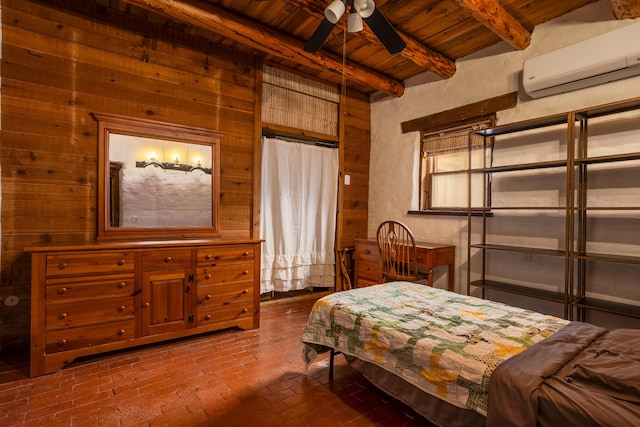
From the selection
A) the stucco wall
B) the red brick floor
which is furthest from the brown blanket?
the stucco wall

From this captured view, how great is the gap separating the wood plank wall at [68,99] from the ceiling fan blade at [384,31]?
1797mm

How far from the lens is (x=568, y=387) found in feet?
3.41

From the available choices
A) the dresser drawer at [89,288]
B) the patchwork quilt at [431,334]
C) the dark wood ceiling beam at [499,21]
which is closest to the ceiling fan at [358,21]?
the dark wood ceiling beam at [499,21]

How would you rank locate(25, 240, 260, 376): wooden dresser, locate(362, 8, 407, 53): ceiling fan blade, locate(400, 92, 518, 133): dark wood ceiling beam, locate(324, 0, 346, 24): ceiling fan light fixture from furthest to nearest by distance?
locate(400, 92, 518, 133): dark wood ceiling beam
locate(25, 240, 260, 376): wooden dresser
locate(362, 8, 407, 53): ceiling fan blade
locate(324, 0, 346, 24): ceiling fan light fixture

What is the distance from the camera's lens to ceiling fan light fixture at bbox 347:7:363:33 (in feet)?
6.82

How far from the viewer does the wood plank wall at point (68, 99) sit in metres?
2.39

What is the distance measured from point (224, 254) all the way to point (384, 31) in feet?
6.86

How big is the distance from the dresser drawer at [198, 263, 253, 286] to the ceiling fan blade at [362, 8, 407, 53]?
82.3 inches

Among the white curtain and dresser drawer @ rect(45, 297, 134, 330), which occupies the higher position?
the white curtain

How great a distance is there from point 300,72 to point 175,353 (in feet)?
10.3

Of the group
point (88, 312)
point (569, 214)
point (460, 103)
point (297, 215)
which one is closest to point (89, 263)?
point (88, 312)

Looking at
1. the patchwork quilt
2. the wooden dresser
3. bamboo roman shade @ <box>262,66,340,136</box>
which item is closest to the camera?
the patchwork quilt

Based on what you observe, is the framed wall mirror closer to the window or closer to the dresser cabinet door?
the dresser cabinet door

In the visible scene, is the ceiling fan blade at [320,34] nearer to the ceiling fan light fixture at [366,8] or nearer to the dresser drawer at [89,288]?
the ceiling fan light fixture at [366,8]
